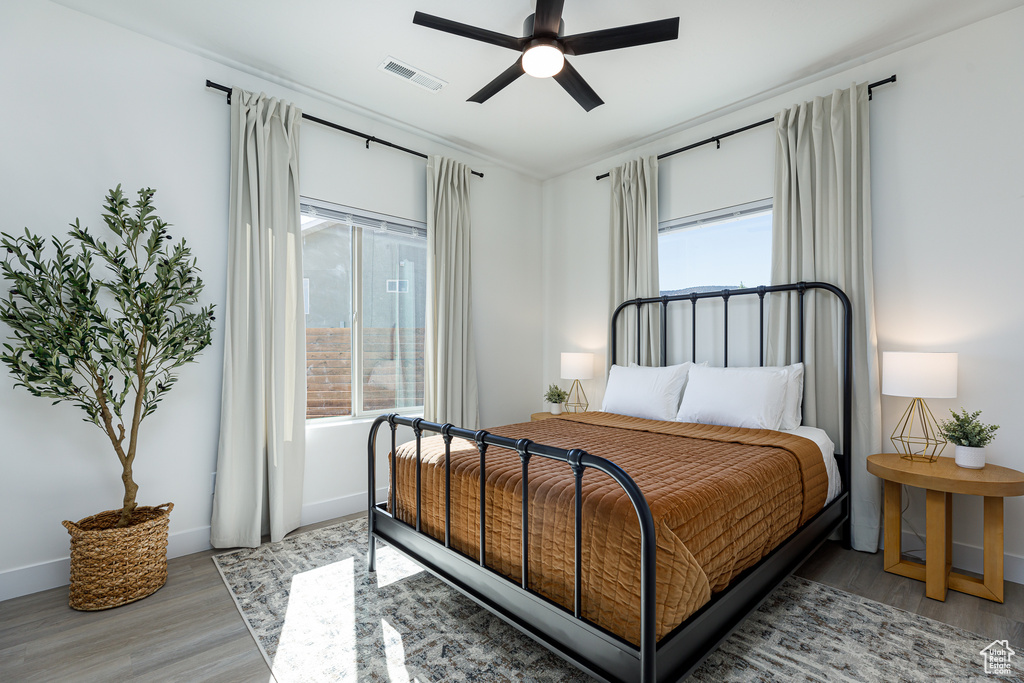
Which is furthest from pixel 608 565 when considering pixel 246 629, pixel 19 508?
pixel 19 508

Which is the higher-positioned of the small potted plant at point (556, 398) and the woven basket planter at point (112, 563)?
the small potted plant at point (556, 398)

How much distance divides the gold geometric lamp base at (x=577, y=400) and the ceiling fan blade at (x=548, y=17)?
291 centimetres

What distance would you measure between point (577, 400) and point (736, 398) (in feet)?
5.57

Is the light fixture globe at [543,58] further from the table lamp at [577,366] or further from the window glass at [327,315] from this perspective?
the table lamp at [577,366]

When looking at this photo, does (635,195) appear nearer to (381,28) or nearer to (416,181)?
(416,181)

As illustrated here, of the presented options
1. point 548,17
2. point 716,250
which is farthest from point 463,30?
point 716,250

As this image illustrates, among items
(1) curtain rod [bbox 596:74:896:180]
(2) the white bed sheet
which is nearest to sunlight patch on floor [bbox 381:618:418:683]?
(2) the white bed sheet

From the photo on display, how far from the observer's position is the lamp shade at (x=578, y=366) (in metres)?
4.00

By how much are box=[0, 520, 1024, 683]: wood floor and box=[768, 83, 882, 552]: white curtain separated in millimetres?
548

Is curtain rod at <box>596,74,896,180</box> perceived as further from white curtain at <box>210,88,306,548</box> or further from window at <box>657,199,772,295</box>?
Result: white curtain at <box>210,88,306,548</box>

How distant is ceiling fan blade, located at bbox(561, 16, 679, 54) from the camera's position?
202 centimetres

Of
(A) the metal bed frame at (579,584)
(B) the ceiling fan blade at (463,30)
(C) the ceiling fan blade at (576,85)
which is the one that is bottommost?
(A) the metal bed frame at (579,584)

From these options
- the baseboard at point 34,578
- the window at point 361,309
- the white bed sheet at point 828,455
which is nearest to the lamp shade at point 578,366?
the window at point 361,309

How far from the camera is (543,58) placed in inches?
86.1
